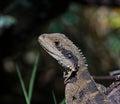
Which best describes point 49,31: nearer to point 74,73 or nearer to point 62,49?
point 62,49

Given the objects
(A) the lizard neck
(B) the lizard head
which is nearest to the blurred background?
(B) the lizard head

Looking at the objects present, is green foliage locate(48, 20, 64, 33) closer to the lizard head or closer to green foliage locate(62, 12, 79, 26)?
green foliage locate(62, 12, 79, 26)

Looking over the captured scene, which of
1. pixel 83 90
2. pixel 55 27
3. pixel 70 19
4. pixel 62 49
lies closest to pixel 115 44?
pixel 70 19

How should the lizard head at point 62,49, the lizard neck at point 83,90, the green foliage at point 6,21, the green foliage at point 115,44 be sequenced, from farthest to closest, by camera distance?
the green foliage at point 115,44, the green foliage at point 6,21, the lizard head at point 62,49, the lizard neck at point 83,90

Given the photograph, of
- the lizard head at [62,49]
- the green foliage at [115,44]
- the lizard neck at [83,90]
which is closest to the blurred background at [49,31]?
the green foliage at [115,44]

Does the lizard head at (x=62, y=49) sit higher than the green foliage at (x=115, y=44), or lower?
higher

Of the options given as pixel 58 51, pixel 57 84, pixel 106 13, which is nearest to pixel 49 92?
pixel 57 84

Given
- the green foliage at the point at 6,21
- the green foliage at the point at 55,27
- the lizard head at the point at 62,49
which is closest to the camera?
the lizard head at the point at 62,49

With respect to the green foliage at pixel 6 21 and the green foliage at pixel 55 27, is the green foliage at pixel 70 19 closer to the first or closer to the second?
the green foliage at pixel 55 27
